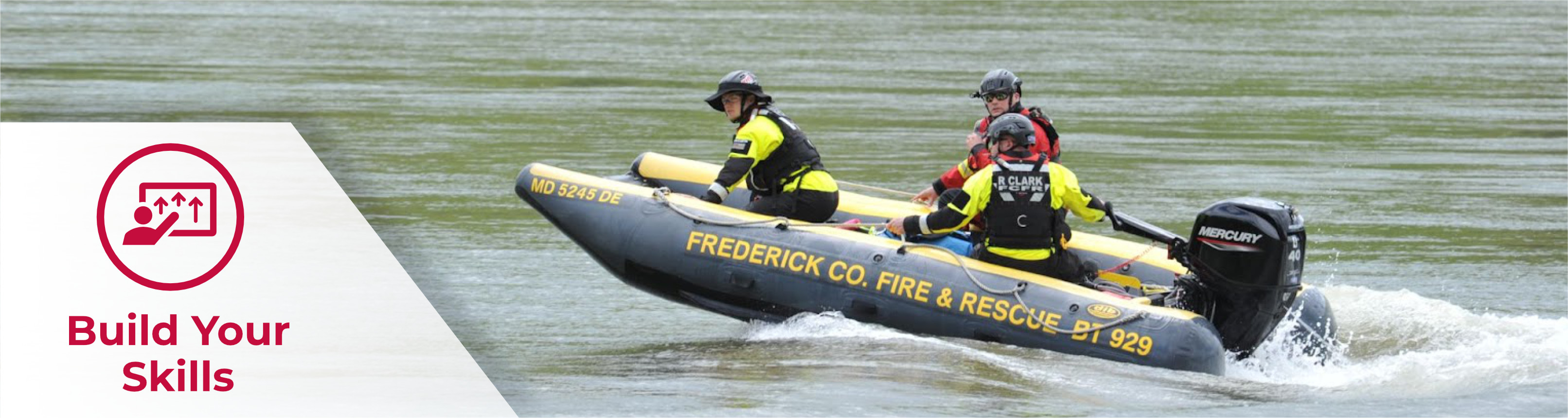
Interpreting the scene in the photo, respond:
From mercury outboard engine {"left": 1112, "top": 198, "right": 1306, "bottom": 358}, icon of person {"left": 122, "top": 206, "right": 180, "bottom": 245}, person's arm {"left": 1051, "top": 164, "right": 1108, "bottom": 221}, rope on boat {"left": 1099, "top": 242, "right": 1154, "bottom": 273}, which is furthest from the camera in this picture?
rope on boat {"left": 1099, "top": 242, "right": 1154, "bottom": 273}

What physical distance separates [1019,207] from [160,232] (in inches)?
150

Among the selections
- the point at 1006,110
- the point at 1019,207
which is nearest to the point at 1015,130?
the point at 1019,207

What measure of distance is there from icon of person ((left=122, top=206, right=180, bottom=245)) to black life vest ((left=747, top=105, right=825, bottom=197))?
3.35 m

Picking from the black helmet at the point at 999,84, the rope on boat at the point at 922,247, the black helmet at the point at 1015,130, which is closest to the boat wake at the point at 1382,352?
the rope on boat at the point at 922,247

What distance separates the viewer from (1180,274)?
10672 mm

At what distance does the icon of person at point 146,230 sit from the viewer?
8702mm

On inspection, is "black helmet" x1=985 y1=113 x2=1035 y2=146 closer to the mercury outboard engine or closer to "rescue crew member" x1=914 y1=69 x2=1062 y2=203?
"rescue crew member" x1=914 y1=69 x2=1062 y2=203

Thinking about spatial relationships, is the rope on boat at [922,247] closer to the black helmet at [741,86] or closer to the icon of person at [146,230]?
the black helmet at [741,86]

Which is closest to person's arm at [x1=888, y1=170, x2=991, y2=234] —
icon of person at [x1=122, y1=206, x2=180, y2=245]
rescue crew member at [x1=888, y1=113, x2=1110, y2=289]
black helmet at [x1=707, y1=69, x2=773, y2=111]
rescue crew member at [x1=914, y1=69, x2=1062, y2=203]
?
rescue crew member at [x1=888, y1=113, x2=1110, y2=289]

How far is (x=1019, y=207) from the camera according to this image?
1007cm

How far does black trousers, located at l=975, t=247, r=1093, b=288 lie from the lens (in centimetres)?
1029

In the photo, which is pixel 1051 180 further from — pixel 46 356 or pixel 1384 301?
pixel 46 356

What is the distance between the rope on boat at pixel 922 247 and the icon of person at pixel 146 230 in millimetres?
3017

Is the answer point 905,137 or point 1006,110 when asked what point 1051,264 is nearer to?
point 1006,110
